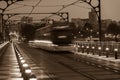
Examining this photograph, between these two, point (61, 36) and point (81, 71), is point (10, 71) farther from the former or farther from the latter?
point (61, 36)

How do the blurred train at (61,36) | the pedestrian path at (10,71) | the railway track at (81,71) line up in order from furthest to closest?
the blurred train at (61,36)
the railway track at (81,71)
the pedestrian path at (10,71)

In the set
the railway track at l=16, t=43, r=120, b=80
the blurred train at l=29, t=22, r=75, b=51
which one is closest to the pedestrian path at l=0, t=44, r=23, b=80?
the railway track at l=16, t=43, r=120, b=80

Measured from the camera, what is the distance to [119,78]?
17906mm

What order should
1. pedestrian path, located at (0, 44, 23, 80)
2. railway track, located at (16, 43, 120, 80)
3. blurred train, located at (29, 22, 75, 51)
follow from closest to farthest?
pedestrian path, located at (0, 44, 23, 80)
railway track, located at (16, 43, 120, 80)
blurred train, located at (29, 22, 75, 51)

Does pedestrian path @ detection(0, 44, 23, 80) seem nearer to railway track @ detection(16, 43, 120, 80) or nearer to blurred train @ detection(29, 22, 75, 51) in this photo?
railway track @ detection(16, 43, 120, 80)

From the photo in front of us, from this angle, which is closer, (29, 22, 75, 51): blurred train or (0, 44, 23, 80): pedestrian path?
(0, 44, 23, 80): pedestrian path

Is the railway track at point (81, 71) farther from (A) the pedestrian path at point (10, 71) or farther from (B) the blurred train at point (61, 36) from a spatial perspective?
(B) the blurred train at point (61, 36)

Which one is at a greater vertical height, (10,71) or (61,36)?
(61,36)

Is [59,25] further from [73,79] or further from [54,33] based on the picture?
[73,79]

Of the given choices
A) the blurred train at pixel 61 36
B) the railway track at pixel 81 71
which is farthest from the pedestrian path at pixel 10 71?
the blurred train at pixel 61 36

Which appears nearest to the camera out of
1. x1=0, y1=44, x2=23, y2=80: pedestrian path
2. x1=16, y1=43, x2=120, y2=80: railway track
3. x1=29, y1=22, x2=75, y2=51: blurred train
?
x1=0, y1=44, x2=23, y2=80: pedestrian path

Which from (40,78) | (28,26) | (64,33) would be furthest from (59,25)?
(28,26)

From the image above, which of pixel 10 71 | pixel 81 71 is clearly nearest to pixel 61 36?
pixel 81 71

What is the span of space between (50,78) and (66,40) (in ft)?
82.5
